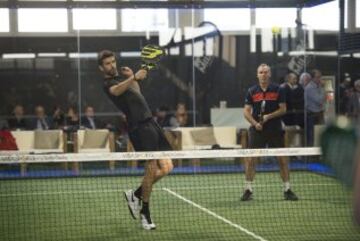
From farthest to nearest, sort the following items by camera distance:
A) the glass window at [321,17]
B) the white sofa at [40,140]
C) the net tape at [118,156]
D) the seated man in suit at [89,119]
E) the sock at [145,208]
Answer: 1. the seated man in suit at [89,119]
2. the glass window at [321,17]
3. the white sofa at [40,140]
4. the sock at [145,208]
5. the net tape at [118,156]

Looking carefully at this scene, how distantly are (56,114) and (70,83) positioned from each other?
33.8 inches

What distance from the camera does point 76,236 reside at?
22.3 feet

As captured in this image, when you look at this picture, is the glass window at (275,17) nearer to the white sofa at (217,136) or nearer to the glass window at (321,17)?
the glass window at (321,17)

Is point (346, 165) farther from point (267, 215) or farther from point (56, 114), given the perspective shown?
point (56, 114)

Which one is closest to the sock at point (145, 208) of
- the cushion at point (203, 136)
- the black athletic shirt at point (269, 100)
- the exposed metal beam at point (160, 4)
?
the black athletic shirt at point (269, 100)

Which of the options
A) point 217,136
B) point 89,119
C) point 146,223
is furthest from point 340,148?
point 89,119

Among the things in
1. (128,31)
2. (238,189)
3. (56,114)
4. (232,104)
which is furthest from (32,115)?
(238,189)

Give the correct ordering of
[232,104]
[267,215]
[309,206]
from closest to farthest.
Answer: [267,215]
[309,206]
[232,104]

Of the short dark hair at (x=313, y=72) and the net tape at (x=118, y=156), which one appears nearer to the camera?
the net tape at (x=118, y=156)

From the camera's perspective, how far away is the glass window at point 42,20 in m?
14.8

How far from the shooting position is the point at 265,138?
31.4 feet

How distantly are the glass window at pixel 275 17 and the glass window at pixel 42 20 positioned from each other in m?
4.82

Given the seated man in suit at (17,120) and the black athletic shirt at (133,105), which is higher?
the black athletic shirt at (133,105)

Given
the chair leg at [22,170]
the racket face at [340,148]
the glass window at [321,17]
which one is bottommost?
the chair leg at [22,170]
